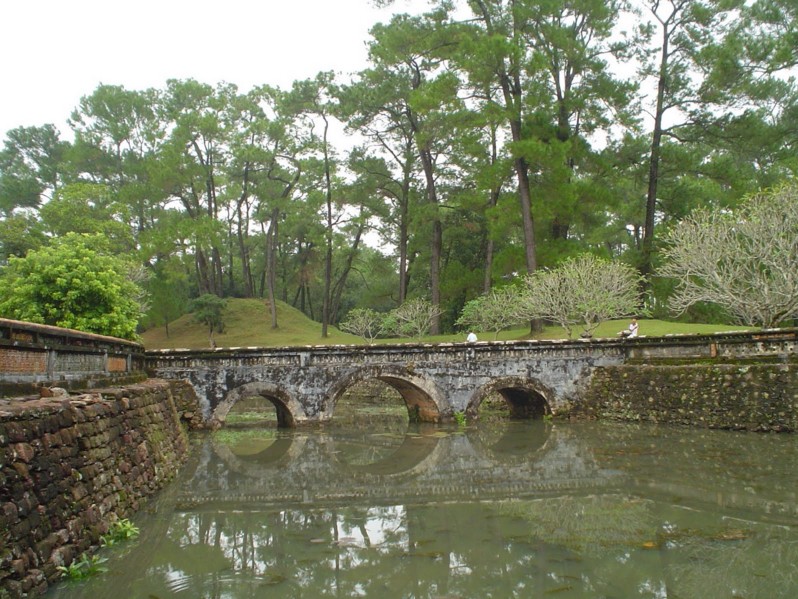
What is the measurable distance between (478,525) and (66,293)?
13.1 m

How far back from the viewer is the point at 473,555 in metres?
7.10

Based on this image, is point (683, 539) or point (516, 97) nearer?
point (683, 539)

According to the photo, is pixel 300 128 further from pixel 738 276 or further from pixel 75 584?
pixel 75 584

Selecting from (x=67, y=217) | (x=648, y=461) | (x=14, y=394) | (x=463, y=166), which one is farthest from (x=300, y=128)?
(x=14, y=394)

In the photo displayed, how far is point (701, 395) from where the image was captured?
16.1 m

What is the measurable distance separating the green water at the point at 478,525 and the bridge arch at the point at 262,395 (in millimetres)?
3357

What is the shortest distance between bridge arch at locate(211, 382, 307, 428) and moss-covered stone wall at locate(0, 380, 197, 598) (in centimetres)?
793

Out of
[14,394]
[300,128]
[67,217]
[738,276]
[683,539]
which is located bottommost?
[683,539]

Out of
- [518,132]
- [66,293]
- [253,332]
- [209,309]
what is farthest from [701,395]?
[253,332]

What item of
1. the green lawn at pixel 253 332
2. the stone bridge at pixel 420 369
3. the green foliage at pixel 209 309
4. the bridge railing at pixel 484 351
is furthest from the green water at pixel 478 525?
the green foliage at pixel 209 309

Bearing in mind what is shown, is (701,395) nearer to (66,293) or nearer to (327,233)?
(66,293)

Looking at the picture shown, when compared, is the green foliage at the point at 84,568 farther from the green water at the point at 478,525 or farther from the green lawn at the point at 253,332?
the green lawn at the point at 253,332

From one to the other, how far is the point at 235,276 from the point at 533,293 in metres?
30.7

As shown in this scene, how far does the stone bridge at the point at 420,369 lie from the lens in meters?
17.6
